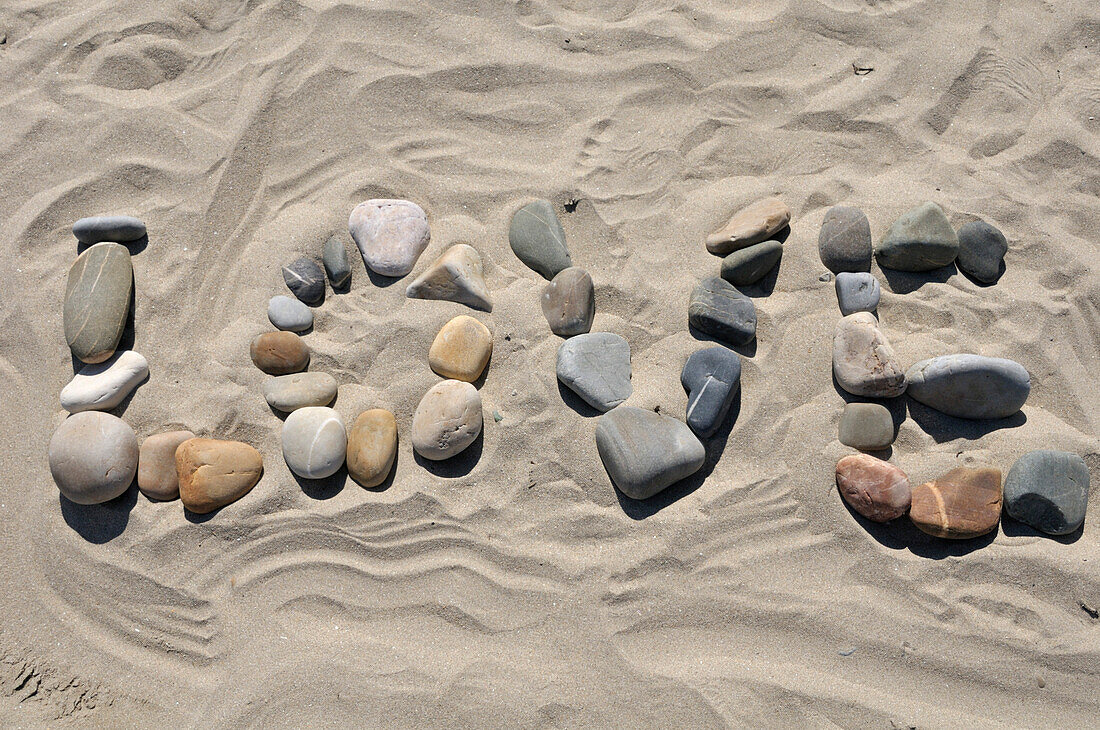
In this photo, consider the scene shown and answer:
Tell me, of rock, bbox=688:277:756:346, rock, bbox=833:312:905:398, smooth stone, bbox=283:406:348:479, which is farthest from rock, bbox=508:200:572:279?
rock, bbox=833:312:905:398

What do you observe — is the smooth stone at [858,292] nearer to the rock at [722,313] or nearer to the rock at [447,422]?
the rock at [722,313]

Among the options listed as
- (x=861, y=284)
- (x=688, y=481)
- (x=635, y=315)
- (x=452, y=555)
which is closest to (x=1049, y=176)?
(x=861, y=284)

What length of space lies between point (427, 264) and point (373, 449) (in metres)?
0.79

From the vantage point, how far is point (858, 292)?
7.89 feet

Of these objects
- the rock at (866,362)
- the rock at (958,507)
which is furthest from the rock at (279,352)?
the rock at (958,507)

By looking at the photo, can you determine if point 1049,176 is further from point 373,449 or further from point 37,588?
point 37,588

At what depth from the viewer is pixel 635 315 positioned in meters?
2.47

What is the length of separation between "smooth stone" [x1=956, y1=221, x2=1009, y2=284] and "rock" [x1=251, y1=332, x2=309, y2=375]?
263 cm

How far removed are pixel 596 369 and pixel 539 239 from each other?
0.60 m

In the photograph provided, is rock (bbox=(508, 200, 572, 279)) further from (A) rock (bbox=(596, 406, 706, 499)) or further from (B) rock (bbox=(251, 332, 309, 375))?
(B) rock (bbox=(251, 332, 309, 375))

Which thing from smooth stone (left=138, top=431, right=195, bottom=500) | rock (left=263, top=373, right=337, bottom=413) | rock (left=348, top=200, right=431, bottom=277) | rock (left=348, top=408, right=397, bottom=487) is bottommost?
smooth stone (left=138, top=431, right=195, bottom=500)

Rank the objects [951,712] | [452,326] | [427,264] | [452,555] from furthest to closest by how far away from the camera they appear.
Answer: [427,264] < [452,326] < [452,555] < [951,712]

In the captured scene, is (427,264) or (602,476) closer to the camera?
(602,476)

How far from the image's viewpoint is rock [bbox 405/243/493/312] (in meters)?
2.45
